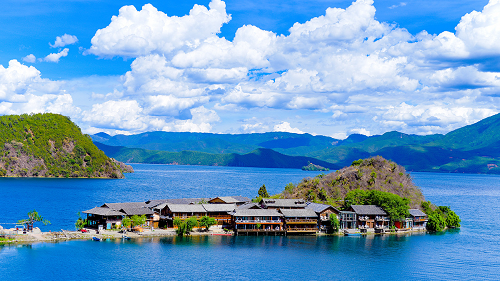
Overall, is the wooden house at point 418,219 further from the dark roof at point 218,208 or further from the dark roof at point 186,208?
the dark roof at point 186,208

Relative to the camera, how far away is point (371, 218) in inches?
4050

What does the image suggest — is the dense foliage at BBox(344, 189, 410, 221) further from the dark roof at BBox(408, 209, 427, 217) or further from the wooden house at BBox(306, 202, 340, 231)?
the wooden house at BBox(306, 202, 340, 231)

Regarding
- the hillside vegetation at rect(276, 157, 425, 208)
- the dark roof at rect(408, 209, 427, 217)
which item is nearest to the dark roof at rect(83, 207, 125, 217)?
the hillside vegetation at rect(276, 157, 425, 208)

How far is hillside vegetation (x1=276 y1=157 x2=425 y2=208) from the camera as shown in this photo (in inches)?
5015

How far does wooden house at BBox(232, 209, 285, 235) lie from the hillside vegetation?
30.6 metres

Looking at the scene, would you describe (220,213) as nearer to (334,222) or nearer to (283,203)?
(283,203)

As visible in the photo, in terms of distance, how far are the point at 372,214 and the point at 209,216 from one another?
40255 millimetres

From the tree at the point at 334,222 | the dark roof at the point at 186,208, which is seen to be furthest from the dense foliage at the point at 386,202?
the dark roof at the point at 186,208

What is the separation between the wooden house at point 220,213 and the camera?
97188mm

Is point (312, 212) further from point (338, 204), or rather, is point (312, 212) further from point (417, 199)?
point (417, 199)

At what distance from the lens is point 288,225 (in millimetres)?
96125

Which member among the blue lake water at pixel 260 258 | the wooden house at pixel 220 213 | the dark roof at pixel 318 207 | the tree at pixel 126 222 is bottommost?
the blue lake water at pixel 260 258

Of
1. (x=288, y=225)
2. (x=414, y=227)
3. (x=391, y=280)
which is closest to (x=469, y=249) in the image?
(x=414, y=227)

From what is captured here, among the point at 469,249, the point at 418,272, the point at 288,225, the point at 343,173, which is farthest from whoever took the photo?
the point at 343,173
